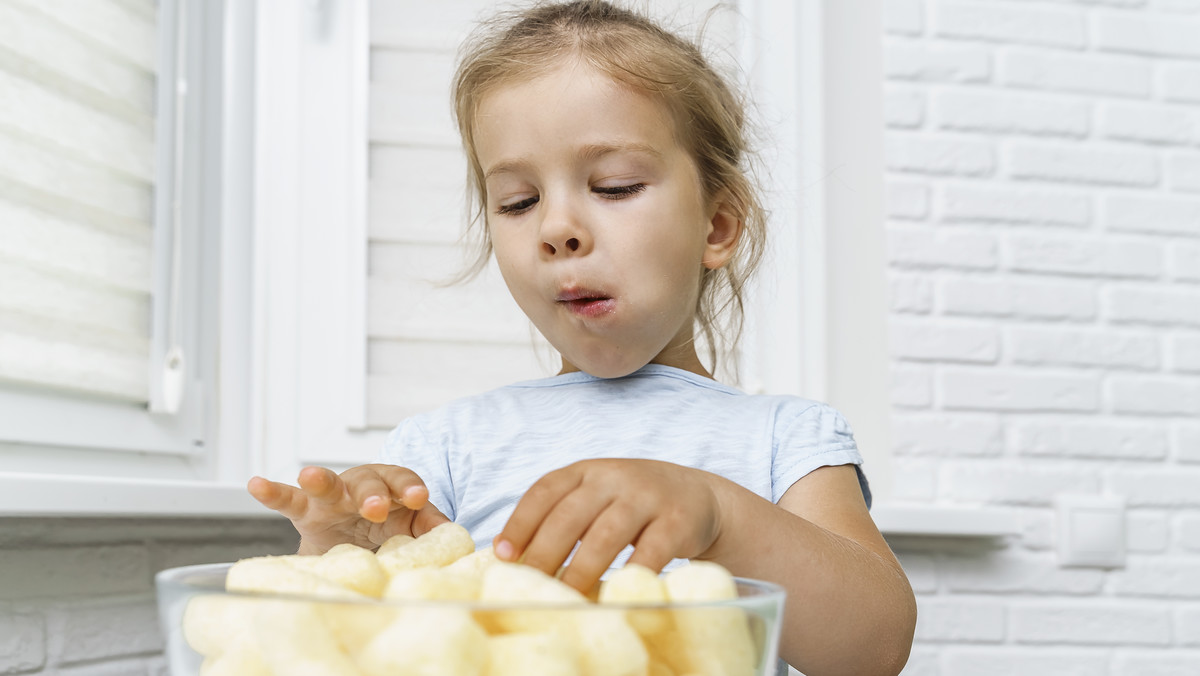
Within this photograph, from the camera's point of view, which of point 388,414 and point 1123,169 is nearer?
Result: point 388,414

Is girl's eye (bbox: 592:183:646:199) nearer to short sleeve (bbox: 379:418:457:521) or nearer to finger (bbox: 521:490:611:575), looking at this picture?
short sleeve (bbox: 379:418:457:521)

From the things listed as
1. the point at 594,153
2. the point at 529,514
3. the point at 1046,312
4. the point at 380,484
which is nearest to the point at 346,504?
the point at 380,484

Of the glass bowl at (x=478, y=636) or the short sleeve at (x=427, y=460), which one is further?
the short sleeve at (x=427, y=460)

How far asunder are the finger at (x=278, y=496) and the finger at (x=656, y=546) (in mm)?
253

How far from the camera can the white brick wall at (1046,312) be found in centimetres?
160

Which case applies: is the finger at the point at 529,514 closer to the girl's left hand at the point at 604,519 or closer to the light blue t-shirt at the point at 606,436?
the girl's left hand at the point at 604,519

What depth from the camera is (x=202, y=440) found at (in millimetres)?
1427

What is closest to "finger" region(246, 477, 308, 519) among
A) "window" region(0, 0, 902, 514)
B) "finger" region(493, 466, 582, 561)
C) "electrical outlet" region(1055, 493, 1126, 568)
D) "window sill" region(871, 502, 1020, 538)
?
"finger" region(493, 466, 582, 561)

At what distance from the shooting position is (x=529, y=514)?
1.38 feet

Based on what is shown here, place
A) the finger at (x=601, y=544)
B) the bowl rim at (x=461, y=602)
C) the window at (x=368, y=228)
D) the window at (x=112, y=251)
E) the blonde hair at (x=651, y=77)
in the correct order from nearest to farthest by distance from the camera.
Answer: the bowl rim at (x=461, y=602), the finger at (x=601, y=544), the blonde hair at (x=651, y=77), the window at (x=112, y=251), the window at (x=368, y=228)

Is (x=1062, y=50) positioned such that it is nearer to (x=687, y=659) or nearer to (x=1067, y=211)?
(x=1067, y=211)

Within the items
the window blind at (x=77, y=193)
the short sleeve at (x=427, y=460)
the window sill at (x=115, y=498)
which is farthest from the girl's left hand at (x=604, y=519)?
the window blind at (x=77, y=193)

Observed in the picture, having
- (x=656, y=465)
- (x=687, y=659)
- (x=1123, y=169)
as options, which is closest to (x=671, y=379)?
(x=656, y=465)

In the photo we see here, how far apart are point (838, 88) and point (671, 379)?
909mm
